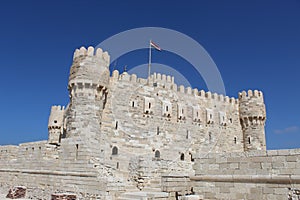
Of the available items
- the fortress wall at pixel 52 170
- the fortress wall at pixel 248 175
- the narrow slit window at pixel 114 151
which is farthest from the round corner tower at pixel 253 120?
the fortress wall at pixel 248 175

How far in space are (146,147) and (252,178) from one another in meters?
10.7

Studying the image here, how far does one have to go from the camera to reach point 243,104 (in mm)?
23891

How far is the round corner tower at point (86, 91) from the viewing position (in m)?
13.6

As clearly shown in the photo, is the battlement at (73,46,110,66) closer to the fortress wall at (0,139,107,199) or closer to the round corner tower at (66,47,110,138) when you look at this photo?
the round corner tower at (66,47,110,138)

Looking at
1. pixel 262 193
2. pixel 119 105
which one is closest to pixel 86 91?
pixel 119 105

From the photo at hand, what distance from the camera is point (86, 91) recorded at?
46.2 feet

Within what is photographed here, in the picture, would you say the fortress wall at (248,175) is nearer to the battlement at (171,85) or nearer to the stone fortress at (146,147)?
the stone fortress at (146,147)

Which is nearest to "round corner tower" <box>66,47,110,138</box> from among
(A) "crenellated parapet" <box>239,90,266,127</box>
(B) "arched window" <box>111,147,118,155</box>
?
(B) "arched window" <box>111,147,118,155</box>

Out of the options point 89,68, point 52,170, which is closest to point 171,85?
point 89,68

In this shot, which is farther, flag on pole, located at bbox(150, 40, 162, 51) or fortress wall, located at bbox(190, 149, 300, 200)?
flag on pole, located at bbox(150, 40, 162, 51)

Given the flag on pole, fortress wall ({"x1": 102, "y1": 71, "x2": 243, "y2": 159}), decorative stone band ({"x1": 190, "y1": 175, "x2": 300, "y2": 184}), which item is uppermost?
the flag on pole

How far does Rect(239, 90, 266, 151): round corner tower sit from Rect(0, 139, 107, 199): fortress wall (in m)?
15.5

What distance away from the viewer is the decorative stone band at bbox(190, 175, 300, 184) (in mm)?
6682

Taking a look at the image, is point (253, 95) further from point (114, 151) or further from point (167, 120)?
point (114, 151)
